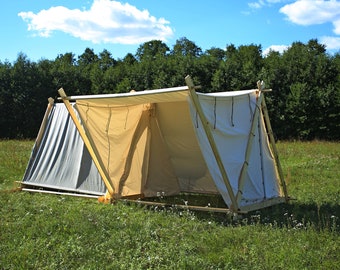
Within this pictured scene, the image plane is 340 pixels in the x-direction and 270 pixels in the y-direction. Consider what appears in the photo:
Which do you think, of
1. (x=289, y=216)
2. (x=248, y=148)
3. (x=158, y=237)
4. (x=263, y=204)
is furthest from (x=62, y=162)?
(x=289, y=216)

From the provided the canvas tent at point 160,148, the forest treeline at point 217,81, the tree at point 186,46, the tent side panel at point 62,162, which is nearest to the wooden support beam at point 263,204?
the canvas tent at point 160,148

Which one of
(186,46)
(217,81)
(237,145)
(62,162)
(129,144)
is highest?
(186,46)

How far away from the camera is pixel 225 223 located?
6.12m

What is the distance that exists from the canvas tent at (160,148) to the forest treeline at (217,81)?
14.3m

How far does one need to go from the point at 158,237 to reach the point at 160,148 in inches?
140

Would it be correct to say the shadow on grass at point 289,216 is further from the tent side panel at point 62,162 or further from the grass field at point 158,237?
the tent side panel at point 62,162

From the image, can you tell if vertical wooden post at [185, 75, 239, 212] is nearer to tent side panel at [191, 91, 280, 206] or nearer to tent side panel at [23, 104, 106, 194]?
tent side panel at [191, 91, 280, 206]

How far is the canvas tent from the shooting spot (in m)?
6.57

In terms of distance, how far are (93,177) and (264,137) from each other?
3323mm

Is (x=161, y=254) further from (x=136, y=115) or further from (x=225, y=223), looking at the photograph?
(x=136, y=115)

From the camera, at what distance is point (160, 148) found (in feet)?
28.5

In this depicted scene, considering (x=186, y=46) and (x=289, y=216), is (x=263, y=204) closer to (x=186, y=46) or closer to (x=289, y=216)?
(x=289, y=216)

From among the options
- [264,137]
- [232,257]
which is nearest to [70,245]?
[232,257]

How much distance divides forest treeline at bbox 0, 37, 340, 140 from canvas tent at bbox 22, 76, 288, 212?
14.3 metres
